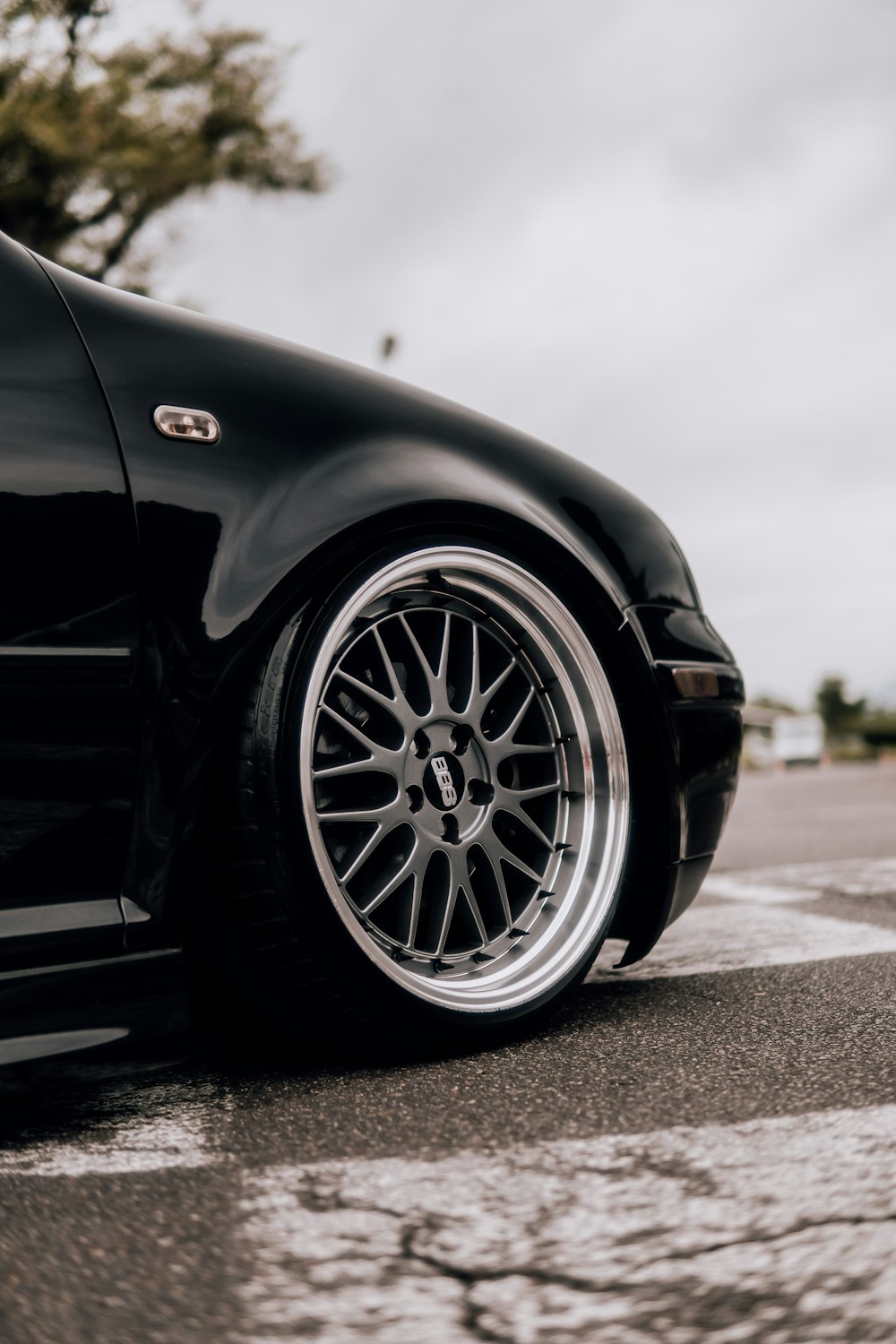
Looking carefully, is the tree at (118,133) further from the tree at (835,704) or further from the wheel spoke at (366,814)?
the tree at (835,704)

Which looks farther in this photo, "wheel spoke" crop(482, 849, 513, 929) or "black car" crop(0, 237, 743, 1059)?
"wheel spoke" crop(482, 849, 513, 929)

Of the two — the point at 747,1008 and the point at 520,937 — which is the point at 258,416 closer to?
the point at 520,937

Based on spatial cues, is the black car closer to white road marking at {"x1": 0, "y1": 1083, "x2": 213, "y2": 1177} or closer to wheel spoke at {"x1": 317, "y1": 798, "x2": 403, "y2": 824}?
wheel spoke at {"x1": 317, "y1": 798, "x2": 403, "y2": 824}

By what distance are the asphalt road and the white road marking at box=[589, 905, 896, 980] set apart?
16.0 inches

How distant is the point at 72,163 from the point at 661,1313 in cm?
1778

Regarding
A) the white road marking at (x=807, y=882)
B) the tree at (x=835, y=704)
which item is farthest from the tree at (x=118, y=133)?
the tree at (x=835, y=704)

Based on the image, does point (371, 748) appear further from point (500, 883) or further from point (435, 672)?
point (500, 883)

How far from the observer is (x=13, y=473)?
1.77m

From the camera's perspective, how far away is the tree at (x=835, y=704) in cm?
10756

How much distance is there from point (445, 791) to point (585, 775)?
315mm

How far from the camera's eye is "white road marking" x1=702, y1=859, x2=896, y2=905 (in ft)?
12.8

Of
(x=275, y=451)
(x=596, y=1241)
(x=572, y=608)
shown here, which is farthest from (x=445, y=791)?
(x=596, y=1241)

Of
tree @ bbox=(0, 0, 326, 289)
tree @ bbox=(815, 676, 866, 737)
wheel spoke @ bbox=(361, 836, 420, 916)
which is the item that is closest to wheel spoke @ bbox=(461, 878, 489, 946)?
wheel spoke @ bbox=(361, 836, 420, 916)

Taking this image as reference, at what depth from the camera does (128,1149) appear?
1.70m
